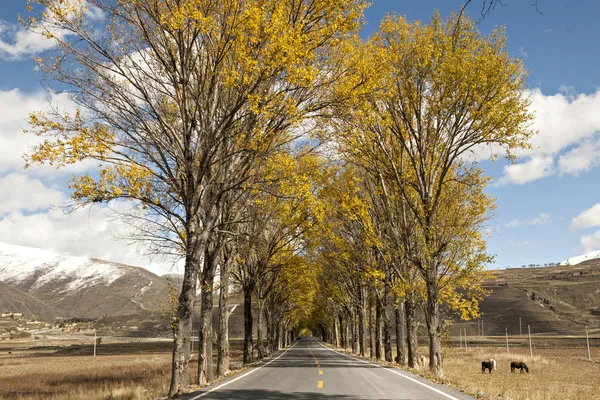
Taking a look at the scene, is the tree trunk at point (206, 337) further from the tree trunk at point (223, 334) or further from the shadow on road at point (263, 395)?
the shadow on road at point (263, 395)

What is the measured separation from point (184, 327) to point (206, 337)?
4.69 meters

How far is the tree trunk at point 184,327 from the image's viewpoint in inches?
508

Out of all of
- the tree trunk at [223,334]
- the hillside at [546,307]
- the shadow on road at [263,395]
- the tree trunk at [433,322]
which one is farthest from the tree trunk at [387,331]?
the hillside at [546,307]

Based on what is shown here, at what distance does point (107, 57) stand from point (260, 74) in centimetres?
448

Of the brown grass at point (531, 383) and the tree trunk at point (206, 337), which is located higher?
the tree trunk at point (206, 337)

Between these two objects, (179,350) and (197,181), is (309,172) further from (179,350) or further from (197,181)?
(179,350)

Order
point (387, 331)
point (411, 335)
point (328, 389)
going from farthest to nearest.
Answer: point (387, 331) → point (411, 335) → point (328, 389)

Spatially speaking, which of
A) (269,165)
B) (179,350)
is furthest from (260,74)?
(179,350)

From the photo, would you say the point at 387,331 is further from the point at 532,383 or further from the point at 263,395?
the point at 263,395

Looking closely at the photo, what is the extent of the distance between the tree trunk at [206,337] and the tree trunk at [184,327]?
5.67ft

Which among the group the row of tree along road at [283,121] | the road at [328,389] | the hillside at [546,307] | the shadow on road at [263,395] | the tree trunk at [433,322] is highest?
the row of tree along road at [283,121]

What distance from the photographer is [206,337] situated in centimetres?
1769

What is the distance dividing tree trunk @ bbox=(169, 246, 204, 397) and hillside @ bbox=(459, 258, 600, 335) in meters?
107

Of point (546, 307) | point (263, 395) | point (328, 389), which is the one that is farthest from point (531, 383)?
point (546, 307)
